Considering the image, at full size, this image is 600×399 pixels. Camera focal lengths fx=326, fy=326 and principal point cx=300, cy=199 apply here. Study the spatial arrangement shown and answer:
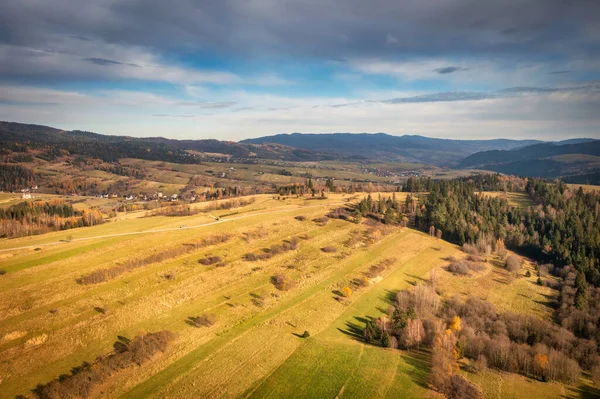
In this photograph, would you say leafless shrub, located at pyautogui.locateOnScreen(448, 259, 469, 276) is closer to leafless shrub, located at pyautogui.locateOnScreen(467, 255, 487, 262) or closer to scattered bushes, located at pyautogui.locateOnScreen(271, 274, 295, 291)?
leafless shrub, located at pyautogui.locateOnScreen(467, 255, 487, 262)

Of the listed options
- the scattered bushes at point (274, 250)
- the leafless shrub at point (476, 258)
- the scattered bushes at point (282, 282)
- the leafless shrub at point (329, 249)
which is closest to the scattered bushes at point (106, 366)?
the scattered bushes at point (282, 282)

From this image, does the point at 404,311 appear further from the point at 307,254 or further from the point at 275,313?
the point at 307,254

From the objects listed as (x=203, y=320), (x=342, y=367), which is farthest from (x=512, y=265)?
(x=203, y=320)

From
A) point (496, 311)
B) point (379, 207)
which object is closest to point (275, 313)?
point (496, 311)

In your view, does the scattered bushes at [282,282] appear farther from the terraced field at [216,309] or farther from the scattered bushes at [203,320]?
the scattered bushes at [203,320]

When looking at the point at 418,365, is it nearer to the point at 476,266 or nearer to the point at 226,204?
the point at 476,266

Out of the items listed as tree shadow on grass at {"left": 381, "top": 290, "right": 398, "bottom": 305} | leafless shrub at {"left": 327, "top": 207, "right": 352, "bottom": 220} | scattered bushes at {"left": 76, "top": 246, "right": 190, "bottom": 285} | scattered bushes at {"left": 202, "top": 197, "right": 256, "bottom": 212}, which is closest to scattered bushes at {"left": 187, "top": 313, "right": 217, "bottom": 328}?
scattered bushes at {"left": 76, "top": 246, "right": 190, "bottom": 285}
